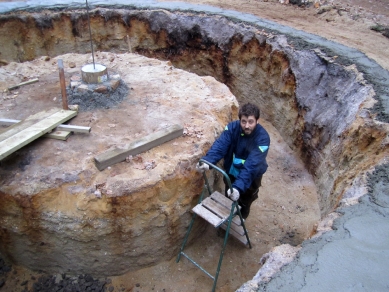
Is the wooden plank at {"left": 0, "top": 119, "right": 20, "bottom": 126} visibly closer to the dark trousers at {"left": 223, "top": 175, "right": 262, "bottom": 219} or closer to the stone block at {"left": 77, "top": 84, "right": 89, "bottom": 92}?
the stone block at {"left": 77, "top": 84, "right": 89, "bottom": 92}

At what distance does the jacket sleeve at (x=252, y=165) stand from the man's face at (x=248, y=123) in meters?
0.17

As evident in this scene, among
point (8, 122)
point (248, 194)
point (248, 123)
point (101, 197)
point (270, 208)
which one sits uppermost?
point (248, 123)

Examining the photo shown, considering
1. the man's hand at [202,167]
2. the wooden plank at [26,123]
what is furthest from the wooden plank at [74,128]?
the man's hand at [202,167]

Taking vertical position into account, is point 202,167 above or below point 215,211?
above

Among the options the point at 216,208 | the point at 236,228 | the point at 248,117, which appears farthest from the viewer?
the point at 236,228

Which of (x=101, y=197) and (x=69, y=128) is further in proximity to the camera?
(x=69, y=128)

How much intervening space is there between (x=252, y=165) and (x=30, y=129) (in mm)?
2703

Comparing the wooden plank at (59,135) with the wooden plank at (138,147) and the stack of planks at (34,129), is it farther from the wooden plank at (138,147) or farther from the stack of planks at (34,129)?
the wooden plank at (138,147)

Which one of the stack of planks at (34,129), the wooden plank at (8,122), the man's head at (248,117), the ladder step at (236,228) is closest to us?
the man's head at (248,117)

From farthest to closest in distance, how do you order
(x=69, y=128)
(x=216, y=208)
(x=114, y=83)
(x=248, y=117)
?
(x=114, y=83) < (x=69, y=128) < (x=216, y=208) < (x=248, y=117)

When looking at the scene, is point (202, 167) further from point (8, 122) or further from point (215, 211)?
point (8, 122)

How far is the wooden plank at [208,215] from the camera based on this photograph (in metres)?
3.62

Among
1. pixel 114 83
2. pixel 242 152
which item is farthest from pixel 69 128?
pixel 242 152

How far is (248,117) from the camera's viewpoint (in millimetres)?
3564
